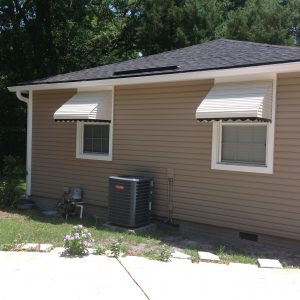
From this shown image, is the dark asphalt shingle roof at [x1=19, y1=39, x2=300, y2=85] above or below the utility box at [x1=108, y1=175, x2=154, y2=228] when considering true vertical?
above

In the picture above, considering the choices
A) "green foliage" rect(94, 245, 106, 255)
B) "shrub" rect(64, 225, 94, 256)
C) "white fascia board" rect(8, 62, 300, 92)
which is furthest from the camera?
"white fascia board" rect(8, 62, 300, 92)

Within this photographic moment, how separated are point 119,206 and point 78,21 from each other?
1308cm

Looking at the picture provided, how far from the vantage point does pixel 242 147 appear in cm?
763

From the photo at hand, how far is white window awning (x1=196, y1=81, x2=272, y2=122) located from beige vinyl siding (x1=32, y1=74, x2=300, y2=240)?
0.90ft

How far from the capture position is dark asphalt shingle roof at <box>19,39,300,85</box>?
7.29 meters

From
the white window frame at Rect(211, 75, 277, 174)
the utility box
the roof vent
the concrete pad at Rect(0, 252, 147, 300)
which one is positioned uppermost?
the roof vent

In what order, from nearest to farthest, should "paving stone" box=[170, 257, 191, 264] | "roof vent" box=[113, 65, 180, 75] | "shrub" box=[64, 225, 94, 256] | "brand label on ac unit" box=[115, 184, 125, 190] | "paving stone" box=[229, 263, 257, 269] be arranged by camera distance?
"paving stone" box=[229, 263, 257, 269], "paving stone" box=[170, 257, 191, 264], "shrub" box=[64, 225, 94, 256], "brand label on ac unit" box=[115, 184, 125, 190], "roof vent" box=[113, 65, 180, 75]

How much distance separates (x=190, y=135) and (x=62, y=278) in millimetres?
3729

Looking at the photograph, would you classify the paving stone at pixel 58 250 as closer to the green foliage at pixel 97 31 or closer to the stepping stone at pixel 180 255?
the stepping stone at pixel 180 255

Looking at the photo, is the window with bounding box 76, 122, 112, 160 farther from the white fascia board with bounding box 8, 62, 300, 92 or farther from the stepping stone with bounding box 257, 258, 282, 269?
the stepping stone with bounding box 257, 258, 282, 269

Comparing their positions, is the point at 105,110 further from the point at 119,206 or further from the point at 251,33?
the point at 251,33

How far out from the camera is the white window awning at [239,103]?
6.76 m

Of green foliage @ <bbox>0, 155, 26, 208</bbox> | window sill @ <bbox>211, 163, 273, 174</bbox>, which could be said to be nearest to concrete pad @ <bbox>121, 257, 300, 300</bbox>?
window sill @ <bbox>211, 163, 273, 174</bbox>

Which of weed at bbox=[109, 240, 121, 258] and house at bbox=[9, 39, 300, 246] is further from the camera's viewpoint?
house at bbox=[9, 39, 300, 246]
